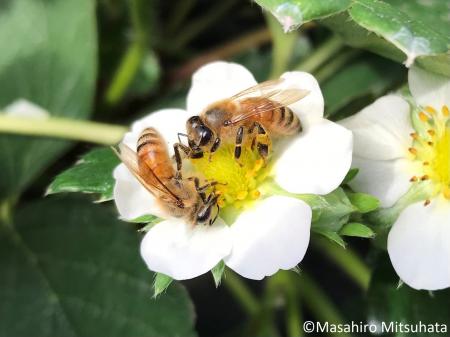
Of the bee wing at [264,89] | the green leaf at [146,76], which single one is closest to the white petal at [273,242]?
the bee wing at [264,89]

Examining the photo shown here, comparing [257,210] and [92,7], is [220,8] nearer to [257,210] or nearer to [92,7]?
[92,7]

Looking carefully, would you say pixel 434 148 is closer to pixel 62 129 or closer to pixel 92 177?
pixel 92 177

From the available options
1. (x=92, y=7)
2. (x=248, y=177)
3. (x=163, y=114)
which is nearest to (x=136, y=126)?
(x=163, y=114)

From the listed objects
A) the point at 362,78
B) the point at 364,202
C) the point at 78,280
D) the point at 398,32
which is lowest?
the point at 78,280

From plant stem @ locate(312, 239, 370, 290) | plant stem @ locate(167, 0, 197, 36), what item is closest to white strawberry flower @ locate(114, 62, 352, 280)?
plant stem @ locate(312, 239, 370, 290)

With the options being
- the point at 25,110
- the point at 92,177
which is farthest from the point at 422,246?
the point at 25,110

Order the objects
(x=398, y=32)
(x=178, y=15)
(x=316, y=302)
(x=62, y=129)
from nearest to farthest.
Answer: (x=398, y=32) → (x=62, y=129) → (x=316, y=302) → (x=178, y=15)
